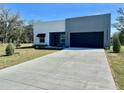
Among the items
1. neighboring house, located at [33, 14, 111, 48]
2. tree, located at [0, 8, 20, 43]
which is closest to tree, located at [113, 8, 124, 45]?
neighboring house, located at [33, 14, 111, 48]

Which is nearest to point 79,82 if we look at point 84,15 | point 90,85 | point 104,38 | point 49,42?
point 90,85

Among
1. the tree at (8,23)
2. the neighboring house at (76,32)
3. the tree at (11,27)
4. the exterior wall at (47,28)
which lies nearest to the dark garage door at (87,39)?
the neighboring house at (76,32)

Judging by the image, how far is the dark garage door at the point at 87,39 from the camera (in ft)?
75.3

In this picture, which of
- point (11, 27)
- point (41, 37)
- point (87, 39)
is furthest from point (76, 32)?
point (11, 27)

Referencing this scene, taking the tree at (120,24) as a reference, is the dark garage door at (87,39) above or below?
below

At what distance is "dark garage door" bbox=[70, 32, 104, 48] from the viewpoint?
22961 millimetres

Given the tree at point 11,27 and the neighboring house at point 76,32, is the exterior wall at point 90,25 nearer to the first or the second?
the neighboring house at point 76,32

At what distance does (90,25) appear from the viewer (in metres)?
22.9

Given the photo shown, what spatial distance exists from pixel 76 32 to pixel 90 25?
8.75 ft

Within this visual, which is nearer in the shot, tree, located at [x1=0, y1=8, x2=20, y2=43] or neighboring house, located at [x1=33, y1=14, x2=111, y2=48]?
neighboring house, located at [x1=33, y1=14, x2=111, y2=48]

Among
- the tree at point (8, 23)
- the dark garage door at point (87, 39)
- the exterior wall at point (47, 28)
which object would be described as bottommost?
the dark garage door at point (87, 39)

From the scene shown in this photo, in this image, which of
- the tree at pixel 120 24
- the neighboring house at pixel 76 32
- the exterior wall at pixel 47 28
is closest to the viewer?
the neighboring house at pixel 76 32

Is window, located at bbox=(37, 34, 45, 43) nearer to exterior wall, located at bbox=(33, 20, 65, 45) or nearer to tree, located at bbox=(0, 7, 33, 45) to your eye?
exterior wall, located at bbox=(33, 20, 65, 45)

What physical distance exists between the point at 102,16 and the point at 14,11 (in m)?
35.9
